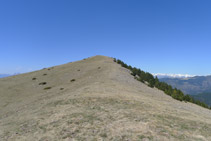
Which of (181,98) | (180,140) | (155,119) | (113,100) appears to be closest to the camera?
(180,140)

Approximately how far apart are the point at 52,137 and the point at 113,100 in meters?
7.33

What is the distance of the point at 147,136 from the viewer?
6.85 metres

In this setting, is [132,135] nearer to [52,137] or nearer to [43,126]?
[52,137]

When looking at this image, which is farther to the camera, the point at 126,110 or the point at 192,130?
the point at 126,110

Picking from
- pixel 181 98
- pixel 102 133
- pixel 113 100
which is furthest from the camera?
pixel 181 98

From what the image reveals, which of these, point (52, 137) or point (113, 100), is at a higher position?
point (113, 100)

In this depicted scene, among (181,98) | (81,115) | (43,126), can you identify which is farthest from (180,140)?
(181,98)

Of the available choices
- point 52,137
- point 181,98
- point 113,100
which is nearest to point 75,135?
point 52,137

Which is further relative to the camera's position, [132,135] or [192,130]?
[192,130]

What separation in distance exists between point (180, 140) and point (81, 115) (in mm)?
6990

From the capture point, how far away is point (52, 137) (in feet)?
25.0

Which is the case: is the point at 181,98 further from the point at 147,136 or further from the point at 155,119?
the point at 147,136

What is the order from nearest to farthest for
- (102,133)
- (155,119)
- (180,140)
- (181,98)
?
(180,140) < (102,133) < (155,119) < (181,98)

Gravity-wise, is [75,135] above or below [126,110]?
below
